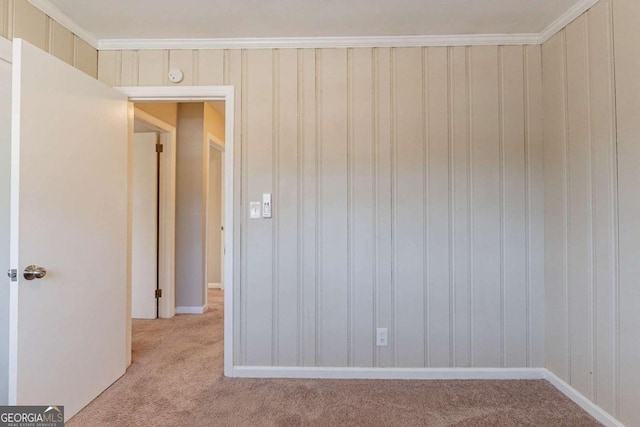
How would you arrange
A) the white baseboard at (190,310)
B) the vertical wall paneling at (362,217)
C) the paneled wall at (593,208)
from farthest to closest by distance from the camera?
the white baseboard at (190,310)
the vertical wall paneling at (362,217)
the paneled wall at (593,208)

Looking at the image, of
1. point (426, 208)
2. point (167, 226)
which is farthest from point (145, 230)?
point (426, 208)

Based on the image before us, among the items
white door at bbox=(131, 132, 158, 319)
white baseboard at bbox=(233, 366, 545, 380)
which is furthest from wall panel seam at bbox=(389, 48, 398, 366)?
white door at bbox=(131, 132, 158, 319)

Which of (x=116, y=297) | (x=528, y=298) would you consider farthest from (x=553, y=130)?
(x=116, y=297)

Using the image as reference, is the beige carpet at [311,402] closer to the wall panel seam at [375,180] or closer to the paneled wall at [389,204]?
the paneled wall at [389,204]

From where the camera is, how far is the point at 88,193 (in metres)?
2.01

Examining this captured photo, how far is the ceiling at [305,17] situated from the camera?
2.01m

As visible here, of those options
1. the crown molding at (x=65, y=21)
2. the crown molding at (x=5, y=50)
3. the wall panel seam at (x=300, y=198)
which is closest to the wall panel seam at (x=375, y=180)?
the wall panel seam at (x=300, y=198)

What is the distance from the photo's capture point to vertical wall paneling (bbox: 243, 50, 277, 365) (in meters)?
2.38

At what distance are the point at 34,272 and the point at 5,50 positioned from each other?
47.7 inches

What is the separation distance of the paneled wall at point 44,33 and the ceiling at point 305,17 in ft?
0.39

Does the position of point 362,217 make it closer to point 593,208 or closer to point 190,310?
point 593,208

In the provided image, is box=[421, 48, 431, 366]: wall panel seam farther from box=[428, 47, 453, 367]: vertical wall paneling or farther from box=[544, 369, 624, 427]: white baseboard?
box=[544, 369, 624, 427]: white baseboard

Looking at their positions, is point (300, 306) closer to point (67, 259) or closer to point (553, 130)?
point (67, 259)

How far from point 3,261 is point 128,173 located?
0.91m
